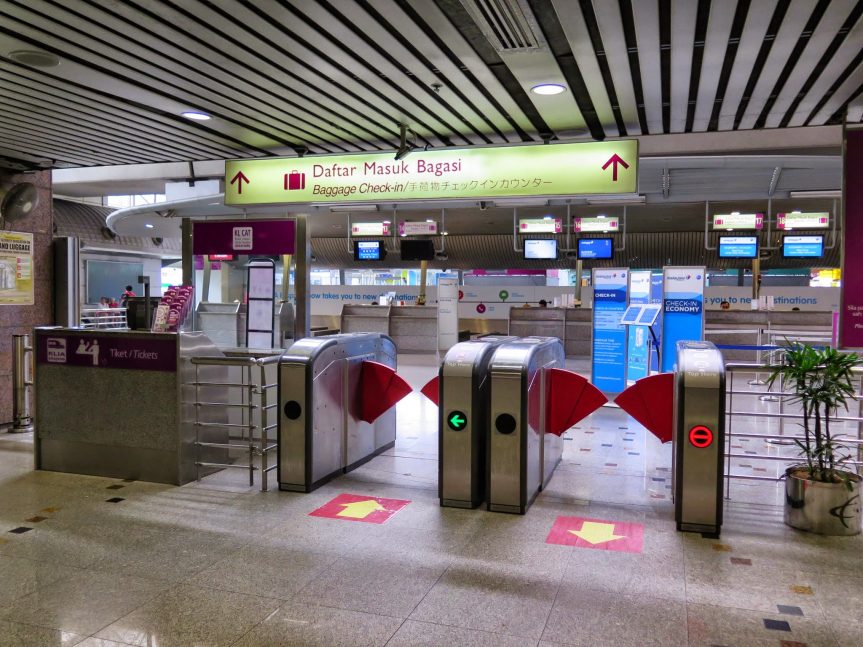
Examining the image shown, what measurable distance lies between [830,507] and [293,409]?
3505 millimetres

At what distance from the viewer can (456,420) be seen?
464 centimetres

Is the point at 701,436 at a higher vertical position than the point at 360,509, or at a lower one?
higher

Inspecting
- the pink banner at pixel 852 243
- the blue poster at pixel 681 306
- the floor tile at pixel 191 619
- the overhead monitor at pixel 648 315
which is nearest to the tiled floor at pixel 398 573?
the floor tile at pixel 191 619

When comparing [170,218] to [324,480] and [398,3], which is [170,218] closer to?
[324,480]

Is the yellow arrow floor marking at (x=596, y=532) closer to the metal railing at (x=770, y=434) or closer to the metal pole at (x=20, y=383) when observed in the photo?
the metal railing at (x=770, y=434)

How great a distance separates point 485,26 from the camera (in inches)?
135

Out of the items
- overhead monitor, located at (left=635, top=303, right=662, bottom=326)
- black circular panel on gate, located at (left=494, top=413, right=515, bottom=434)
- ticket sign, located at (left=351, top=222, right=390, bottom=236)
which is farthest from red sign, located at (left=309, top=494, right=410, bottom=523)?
ticket sign, located at (left=351, top=222, right=390, bottom=236)

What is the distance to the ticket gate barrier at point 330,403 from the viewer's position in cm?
492

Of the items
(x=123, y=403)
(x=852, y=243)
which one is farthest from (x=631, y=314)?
(x=123, y=403)

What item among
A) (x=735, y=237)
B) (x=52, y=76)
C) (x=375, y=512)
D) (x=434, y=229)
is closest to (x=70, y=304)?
(x=52, y=76)

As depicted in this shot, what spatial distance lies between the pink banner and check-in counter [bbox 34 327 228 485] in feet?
14.7

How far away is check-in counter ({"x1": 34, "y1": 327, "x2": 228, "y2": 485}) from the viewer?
5.14 meters

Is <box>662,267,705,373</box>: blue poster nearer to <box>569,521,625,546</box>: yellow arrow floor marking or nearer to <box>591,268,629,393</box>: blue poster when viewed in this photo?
<box>591,268,629,393</box>: blue poster

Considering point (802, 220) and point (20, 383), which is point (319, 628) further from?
point (802, 220)
